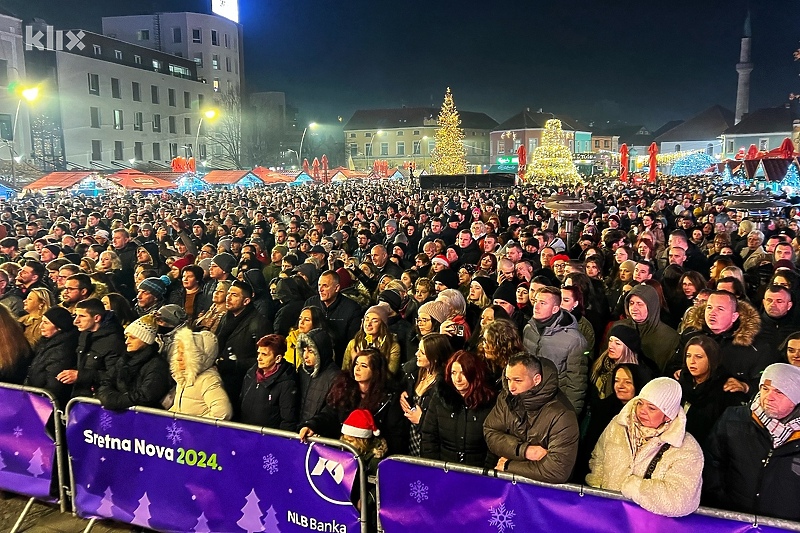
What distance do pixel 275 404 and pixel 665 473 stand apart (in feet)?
9.13

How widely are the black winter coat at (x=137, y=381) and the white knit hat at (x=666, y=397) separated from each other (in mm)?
3596

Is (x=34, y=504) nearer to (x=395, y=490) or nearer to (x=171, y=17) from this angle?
(x=395, y=490)

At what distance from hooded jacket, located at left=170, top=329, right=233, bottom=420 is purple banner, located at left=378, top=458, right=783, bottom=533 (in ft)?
4.93

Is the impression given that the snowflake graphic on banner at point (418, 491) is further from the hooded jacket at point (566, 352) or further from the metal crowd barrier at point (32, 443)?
the metal crowd barrier at point (32, 443)

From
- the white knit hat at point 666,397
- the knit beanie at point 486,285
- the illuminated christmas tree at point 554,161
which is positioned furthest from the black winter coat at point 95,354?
the illuminated christmas tree at point 554,161

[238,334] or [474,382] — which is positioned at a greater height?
[474,382]

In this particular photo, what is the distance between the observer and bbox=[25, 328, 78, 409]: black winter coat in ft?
17.5

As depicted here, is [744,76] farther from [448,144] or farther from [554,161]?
[554,161]

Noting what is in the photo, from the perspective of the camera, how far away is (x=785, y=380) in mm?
3398

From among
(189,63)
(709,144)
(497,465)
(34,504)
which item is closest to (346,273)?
(34,504)

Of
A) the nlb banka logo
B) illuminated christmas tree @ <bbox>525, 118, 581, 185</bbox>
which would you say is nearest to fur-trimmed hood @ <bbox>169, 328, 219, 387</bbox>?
illuminated christmas tree @ <bbox>525, 118, 581, 185</bbox>

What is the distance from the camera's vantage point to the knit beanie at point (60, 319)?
558cm

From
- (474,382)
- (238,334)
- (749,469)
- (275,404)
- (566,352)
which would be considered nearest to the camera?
(749,469)

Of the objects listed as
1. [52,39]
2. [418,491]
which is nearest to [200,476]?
[418,491]
